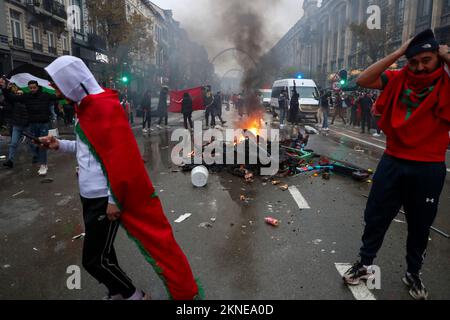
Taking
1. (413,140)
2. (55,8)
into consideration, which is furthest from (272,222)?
(55,8)

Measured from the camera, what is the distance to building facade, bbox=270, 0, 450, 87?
91.0 ft

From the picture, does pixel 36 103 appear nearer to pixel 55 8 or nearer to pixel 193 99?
pixel 193 99

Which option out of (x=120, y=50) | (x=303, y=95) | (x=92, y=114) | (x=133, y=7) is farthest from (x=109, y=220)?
(x=133, y=7)

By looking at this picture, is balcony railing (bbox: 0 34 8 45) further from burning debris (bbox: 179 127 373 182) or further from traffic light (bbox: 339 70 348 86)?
burning debris (bbox: 179 127 373 182)

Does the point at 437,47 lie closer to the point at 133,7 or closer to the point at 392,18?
the point at 392,18

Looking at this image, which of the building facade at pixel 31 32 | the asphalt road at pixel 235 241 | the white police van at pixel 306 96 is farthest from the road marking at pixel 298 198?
the building facade at pixel 31 32

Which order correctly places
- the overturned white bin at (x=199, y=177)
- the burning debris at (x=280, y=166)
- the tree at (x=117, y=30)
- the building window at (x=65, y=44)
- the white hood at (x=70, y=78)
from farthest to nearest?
the building window at (x=65, y=44) < the tree at (x=117, y=30) < the burning debris at (x=280, y=166) < the overturned white bin at (x=199, y=177) < the white hood at (x=70, y=78)

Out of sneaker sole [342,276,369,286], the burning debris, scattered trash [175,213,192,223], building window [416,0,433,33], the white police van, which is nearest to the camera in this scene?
sneaker sole [342,276,369,286]

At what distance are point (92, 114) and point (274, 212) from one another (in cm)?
351

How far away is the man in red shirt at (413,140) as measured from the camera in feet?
8.85

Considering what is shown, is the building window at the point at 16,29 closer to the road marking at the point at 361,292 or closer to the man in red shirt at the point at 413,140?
the man in red shirt at the point at 413,140

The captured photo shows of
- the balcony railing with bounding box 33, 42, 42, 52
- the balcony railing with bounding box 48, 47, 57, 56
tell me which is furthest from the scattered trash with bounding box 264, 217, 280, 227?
the balcony railing with bounding box 48, 47, 57, 56

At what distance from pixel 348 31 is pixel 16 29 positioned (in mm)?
A: 36144
